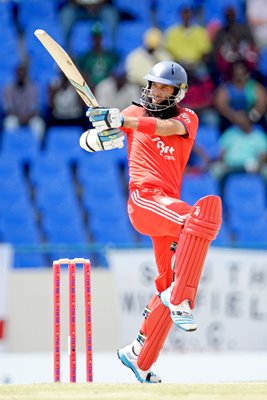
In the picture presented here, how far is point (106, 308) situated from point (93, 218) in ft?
6.96

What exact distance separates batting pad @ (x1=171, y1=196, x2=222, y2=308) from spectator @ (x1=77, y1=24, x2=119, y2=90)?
5.75 metres

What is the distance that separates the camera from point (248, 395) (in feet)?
17.9

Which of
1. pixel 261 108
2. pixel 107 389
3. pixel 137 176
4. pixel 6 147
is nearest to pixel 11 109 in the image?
Result: pixel 6 147

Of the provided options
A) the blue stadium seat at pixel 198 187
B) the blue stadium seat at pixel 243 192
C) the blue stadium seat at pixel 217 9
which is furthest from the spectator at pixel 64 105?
the blue stadium seat at pixel 217 9

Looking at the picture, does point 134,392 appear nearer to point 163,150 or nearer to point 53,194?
point 163,150

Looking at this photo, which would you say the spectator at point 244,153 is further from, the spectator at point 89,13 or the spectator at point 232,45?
the spectator at point 89,13

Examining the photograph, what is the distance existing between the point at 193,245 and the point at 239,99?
5.65 metres

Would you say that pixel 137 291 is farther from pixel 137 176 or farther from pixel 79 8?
pixel 79 8

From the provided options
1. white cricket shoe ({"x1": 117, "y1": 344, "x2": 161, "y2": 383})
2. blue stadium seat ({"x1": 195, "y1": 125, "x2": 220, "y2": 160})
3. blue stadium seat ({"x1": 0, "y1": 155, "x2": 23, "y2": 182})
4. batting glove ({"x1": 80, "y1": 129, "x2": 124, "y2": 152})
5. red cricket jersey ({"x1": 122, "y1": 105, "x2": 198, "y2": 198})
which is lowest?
white cricket shoe ({"x1": 117, "y1": 344, "x2": 161, "y2": 383})

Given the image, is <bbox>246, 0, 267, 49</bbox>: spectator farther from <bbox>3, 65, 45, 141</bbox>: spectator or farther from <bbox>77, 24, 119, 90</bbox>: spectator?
<bbox>3, 65, 45, 141</bbox>: spectator

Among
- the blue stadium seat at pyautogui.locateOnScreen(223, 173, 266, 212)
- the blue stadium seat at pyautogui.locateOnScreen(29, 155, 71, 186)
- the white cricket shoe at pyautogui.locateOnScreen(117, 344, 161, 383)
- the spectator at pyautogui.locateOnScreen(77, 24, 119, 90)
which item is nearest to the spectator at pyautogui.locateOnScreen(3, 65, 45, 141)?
the blue stadium seat at pyautogui.locateOnScreen(29, 155, 71, 186)

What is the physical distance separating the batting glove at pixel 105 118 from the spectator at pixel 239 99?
17.9 ft

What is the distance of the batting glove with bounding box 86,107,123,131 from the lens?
612 centimetres

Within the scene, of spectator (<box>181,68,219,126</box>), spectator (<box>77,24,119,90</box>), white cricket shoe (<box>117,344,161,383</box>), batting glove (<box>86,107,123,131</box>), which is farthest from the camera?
spectator (<box>77,24,119,90</box>)
